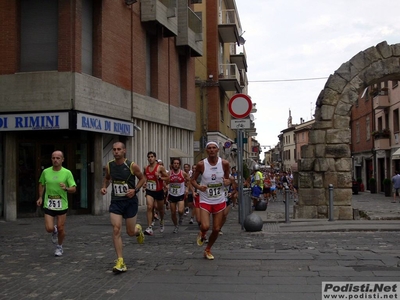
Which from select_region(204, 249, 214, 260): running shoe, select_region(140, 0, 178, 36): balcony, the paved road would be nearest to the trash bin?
→ the paved road

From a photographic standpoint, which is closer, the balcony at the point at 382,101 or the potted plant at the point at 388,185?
the potted plant at the point at 388,185

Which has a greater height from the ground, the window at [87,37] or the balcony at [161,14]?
the balcony at [161,14]

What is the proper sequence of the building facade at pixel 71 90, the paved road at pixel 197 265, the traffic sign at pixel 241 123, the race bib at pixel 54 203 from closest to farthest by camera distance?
the paved road at pixel 197 265 → the race bib at pixel 54 203 → the traffic sign at pixel 241 123 → the building facade at pixel 71 90

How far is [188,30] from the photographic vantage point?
25375mm

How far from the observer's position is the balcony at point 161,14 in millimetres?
20766

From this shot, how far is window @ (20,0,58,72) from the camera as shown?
15.8 meters

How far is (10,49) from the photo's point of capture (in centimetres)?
1569

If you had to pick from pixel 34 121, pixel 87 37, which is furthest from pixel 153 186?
pixel 87 37

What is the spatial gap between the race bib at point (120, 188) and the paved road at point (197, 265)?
1.11 metres

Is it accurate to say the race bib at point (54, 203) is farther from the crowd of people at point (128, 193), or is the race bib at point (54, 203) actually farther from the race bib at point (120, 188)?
the race bib at point (120, 188)

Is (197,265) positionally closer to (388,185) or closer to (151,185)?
(151,185)

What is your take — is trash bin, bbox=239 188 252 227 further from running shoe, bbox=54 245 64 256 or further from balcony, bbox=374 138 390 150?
balcony, bbox=374 138 390 150

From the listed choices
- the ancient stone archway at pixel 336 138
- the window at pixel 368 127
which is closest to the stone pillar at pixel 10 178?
the ancient stone archway at pixel 336 138

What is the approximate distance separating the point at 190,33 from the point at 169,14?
11.9 ft
